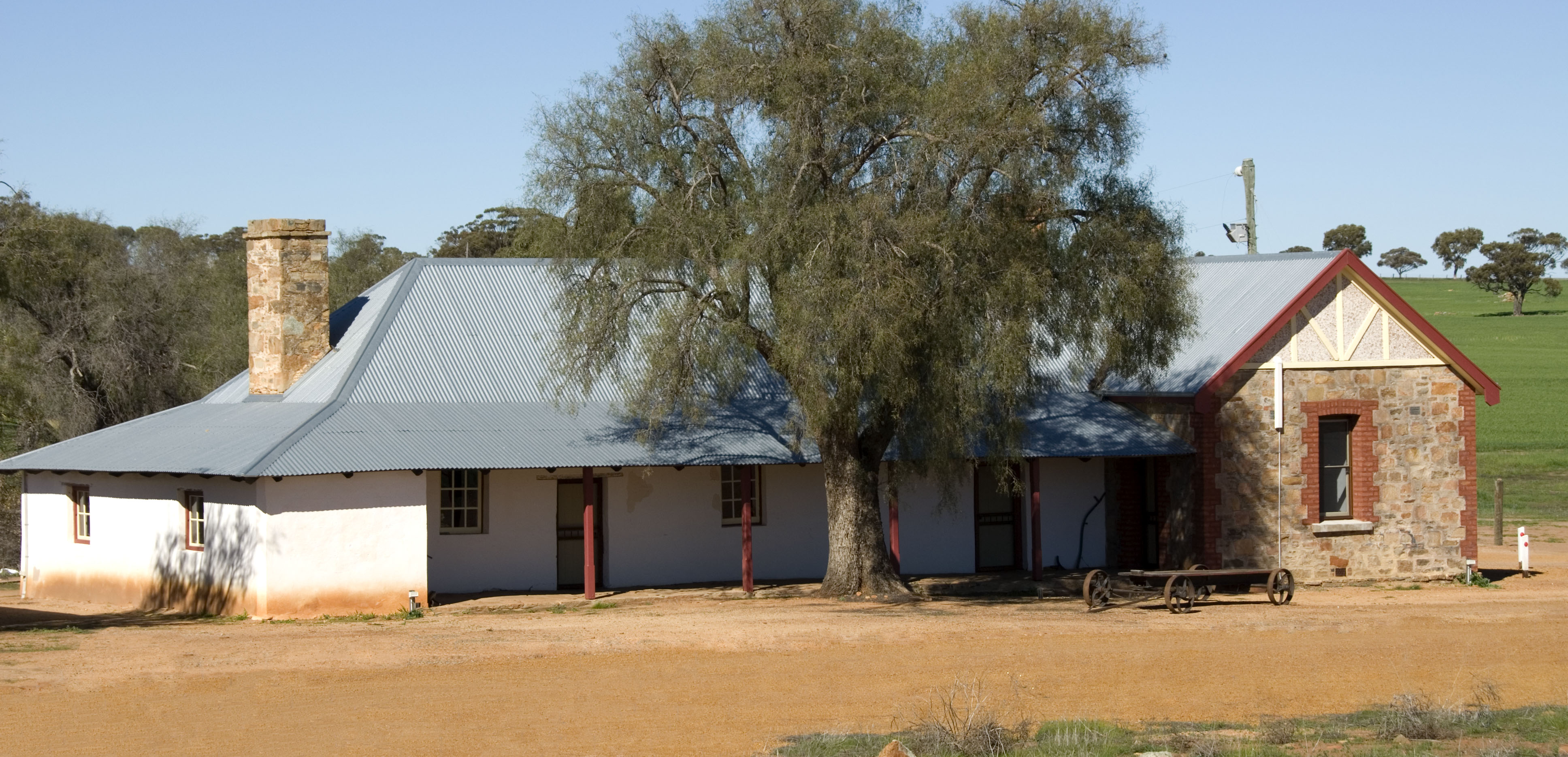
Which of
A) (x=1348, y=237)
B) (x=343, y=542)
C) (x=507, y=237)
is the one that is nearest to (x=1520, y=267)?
(x=1348, y=237)

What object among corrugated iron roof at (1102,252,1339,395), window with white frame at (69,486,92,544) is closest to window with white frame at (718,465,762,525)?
corrugated iron roof at (1102,252,1339,395)

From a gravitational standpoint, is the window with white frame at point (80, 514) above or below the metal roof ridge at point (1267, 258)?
below

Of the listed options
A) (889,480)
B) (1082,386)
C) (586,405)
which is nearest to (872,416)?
(889,480)

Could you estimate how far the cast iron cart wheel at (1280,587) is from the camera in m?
19.5

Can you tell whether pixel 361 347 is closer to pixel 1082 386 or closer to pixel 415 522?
pixel 415 522

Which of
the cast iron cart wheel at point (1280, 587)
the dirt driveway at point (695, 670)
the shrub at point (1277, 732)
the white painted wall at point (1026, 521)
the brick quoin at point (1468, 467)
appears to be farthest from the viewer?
the white painted wall at point (1026, 521)

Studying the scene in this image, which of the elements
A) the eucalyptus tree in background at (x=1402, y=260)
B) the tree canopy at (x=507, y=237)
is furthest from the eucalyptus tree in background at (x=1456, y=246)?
the tree canopy at (x=507, y=237)

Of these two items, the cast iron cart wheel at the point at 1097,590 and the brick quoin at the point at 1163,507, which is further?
the brick quoin at the point at 1163,507

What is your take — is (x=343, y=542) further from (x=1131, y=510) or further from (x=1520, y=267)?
(x=1520, y=267)

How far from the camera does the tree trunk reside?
19047 mm

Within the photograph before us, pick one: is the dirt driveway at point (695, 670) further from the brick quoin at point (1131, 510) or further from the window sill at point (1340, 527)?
the brick quoin at point (1131, 510)

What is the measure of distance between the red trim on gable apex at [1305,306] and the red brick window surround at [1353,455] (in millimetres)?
1252

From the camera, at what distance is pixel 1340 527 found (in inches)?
846

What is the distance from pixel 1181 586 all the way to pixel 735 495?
659 cm
